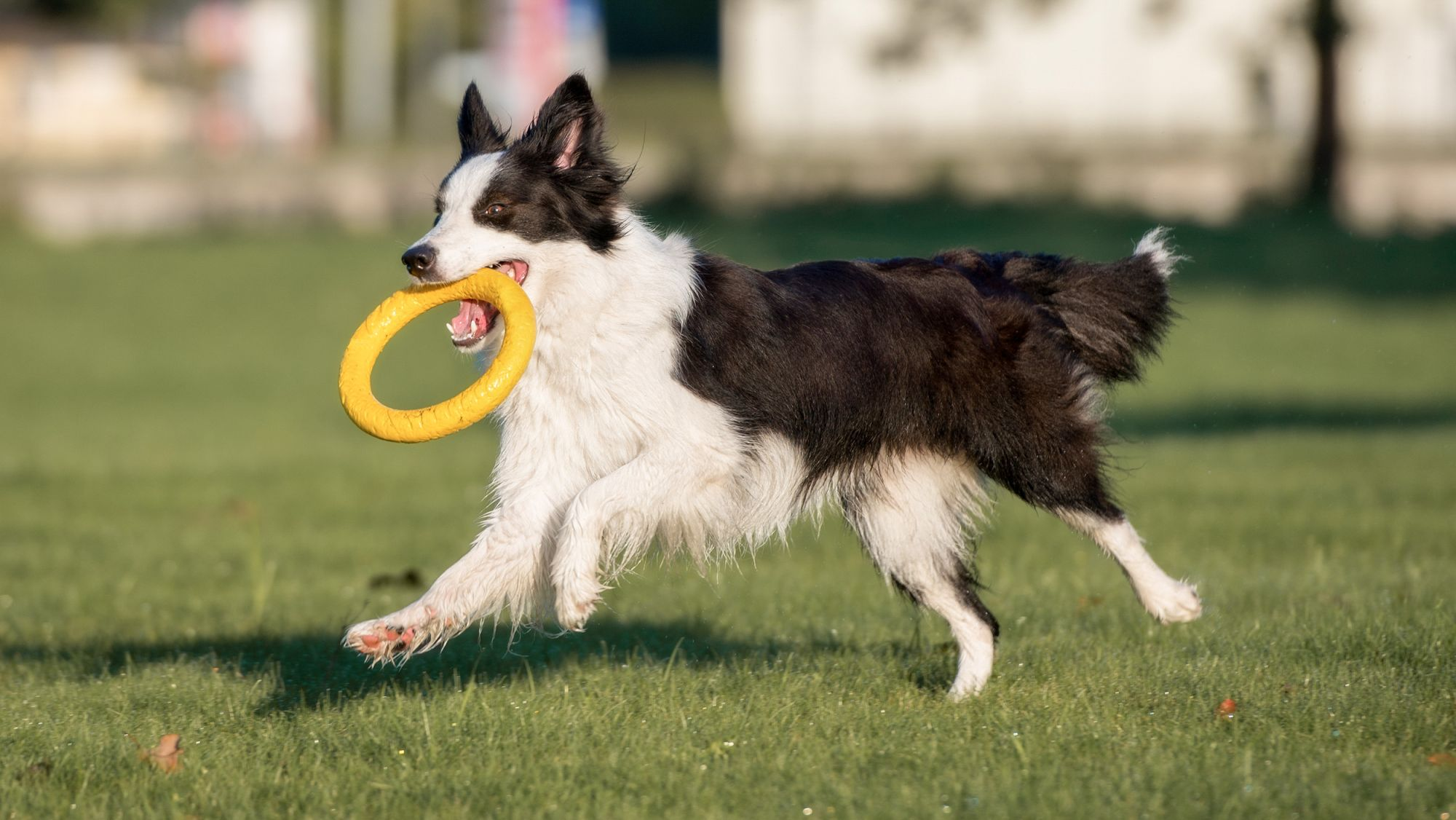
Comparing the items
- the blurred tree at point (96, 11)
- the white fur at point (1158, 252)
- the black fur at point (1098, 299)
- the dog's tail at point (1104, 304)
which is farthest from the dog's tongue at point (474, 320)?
the blurred tree at point (96, 11)

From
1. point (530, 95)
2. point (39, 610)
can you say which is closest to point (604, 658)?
point (39, 610)

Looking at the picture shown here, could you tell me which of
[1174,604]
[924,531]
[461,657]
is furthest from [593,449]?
[1174,604]

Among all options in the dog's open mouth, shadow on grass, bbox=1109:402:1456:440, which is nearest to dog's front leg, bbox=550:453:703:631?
the dog's open mouth

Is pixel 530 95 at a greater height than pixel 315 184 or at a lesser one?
greater

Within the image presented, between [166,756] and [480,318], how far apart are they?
181 centimetres

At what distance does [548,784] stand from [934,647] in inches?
95.1

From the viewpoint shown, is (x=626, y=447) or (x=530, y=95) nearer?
(x=626, y=447)

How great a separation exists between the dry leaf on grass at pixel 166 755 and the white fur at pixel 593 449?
0.76 metres

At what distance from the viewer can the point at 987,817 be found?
4.67 meters

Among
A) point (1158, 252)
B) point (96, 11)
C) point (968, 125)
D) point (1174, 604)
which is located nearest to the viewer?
point (1174, 604)

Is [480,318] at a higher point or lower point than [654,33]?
lower

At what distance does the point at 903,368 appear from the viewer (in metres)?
6.14

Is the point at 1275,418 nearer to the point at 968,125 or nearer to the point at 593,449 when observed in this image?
the point at 593,449

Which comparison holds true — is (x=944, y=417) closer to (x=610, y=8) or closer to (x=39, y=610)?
(x=39, y=610)
